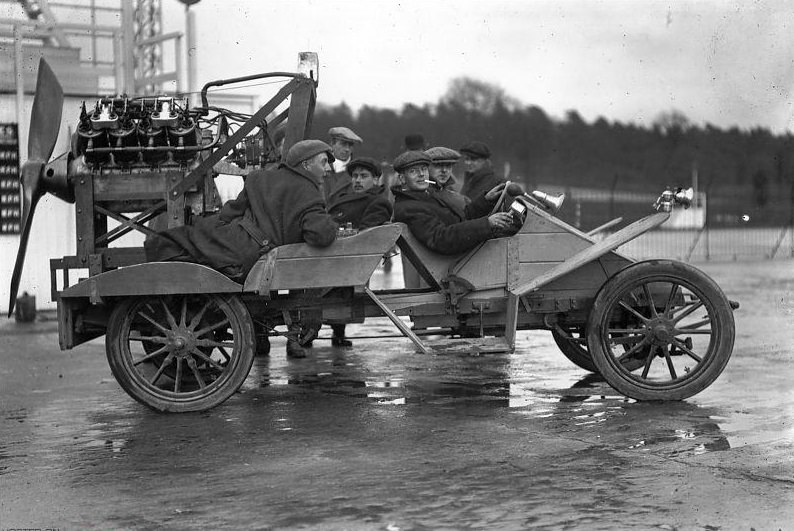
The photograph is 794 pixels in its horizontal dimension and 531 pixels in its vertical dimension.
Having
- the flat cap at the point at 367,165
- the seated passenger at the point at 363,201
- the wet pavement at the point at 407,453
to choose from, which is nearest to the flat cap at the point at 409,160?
the seated passenger at the point at 363,201

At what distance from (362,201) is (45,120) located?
7.77 ft

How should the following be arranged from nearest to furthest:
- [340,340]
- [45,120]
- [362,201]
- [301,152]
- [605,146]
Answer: [301,152] < [45,120] < [362,201] < [340,340] < [605,146]

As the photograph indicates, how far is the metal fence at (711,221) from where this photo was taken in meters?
25.5

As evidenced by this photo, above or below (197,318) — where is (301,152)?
above

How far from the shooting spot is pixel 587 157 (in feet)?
89.2

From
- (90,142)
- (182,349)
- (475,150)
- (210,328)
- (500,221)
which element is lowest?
(182,349)

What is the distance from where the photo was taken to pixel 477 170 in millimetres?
10023

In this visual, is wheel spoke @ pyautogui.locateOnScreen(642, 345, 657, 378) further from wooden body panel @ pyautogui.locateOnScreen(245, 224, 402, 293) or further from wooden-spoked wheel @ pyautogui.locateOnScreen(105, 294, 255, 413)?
wooden-spoked wheel @ pyautogui.locateOnScreen(105, 294, 255, 413)

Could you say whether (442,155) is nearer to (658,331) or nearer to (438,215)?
(438,215)

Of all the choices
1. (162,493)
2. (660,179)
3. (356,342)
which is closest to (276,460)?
(162,493)

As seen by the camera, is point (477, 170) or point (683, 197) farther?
point (477, 170)

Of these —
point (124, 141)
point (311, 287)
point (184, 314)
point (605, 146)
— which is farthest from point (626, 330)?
point (605, 146)

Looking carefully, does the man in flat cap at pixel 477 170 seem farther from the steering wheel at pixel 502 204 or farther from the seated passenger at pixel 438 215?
the steering wheel at pixel 502 204

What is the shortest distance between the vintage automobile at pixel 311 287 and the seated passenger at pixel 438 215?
0.11 meters
